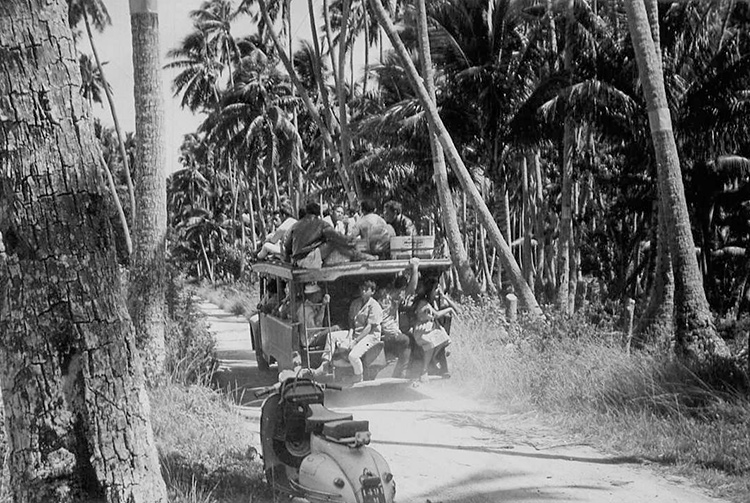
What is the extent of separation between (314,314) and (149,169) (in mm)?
2722

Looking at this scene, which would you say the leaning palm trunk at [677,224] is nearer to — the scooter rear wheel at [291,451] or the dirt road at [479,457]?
the dirt road at [479,457]

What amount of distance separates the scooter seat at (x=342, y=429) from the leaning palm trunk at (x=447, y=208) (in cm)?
968

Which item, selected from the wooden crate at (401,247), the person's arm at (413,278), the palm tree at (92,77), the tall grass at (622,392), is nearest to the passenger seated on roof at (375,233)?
the wooden crate at (401,247)

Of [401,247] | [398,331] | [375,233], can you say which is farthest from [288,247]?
[398,331]

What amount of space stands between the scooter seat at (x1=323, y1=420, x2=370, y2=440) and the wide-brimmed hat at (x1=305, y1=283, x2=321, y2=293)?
16.0ft

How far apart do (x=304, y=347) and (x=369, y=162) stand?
20.5 meters

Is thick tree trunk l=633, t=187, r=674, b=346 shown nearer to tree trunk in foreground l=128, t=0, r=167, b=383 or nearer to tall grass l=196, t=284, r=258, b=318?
tree trunk in foreground l=128, t=0, r=167, b=383

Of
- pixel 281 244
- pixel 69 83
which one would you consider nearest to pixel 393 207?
pixel 281 244

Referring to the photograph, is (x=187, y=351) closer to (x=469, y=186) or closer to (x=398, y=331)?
(x=398, y=331)

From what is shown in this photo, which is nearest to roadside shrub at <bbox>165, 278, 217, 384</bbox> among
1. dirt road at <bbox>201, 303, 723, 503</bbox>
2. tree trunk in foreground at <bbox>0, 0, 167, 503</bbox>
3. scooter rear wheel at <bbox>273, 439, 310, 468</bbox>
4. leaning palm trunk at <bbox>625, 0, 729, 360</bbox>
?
dirt road at <bbox>201, 303, 723, 503</bbox>

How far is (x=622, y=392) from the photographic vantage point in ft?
27.9

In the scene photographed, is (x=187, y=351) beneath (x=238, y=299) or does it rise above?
above

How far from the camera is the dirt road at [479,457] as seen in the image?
6.39 m

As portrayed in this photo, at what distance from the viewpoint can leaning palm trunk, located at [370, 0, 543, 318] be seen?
1319 cm
